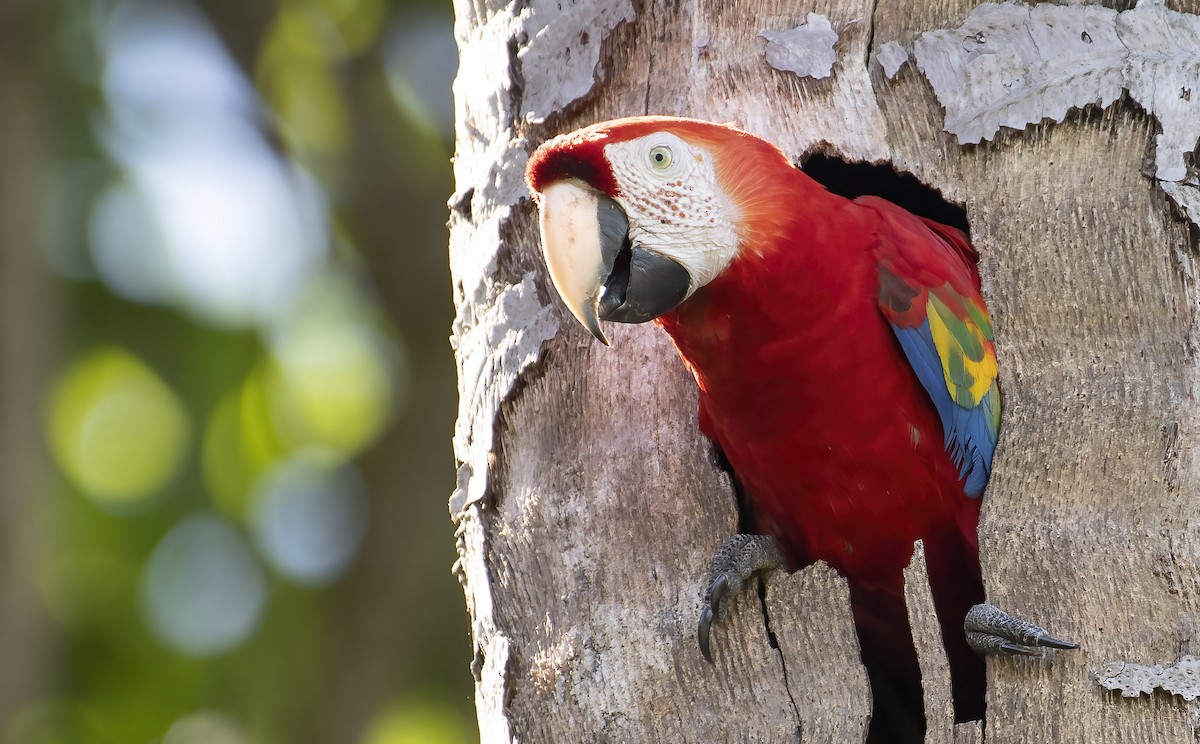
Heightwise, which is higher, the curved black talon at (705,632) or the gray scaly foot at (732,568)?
the gray scaly foot at (732,568)

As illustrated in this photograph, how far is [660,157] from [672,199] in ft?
0.24

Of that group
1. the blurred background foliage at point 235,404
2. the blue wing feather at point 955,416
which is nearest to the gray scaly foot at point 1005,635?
the blue wing feather at point 955,416

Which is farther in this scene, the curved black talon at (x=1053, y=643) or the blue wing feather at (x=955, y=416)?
the blue wing feather at (x=955, y=416)

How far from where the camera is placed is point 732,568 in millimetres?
2119

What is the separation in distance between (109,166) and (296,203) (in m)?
1.36

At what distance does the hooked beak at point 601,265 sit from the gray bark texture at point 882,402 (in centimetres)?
35

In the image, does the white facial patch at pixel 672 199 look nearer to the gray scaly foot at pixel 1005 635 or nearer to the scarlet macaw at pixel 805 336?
the scarlet macaw at pixel 805 336

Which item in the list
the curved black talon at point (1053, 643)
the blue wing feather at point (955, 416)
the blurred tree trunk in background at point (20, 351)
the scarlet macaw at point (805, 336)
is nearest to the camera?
the curved black talon at point (1053, 643)

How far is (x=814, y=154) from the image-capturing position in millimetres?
2398

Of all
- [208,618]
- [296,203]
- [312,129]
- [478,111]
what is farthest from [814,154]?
[208,618]

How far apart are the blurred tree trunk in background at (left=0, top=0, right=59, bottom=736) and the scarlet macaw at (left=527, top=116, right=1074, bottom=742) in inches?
127

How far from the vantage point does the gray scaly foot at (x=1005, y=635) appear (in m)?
1.89

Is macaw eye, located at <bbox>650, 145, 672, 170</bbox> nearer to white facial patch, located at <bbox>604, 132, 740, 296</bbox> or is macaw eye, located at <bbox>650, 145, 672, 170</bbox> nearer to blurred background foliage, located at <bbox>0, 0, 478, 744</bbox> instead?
white facial patch, located at <bbox>604, 132, 740, 296</bbox>

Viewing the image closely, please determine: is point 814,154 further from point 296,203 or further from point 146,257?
point 146,257
